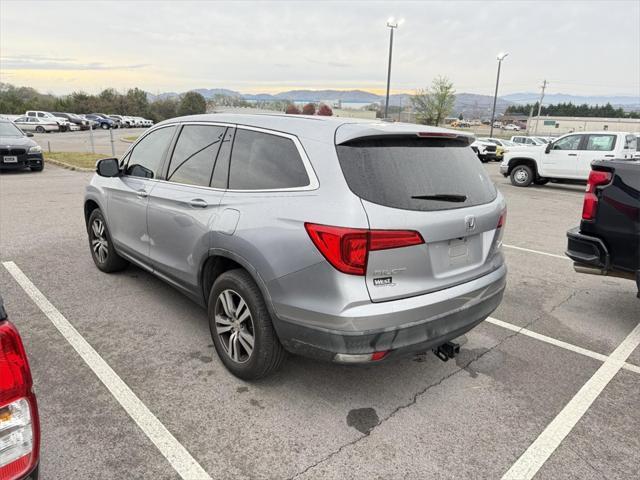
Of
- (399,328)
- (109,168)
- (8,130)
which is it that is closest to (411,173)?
(399,328)

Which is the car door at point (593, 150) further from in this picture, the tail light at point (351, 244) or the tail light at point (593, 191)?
the tail light at point (351, 244)

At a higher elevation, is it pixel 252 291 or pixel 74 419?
pixel 252 291

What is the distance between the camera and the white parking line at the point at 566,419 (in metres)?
2.39

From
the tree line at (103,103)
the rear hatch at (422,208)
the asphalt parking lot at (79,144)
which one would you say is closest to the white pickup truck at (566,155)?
the rear hatch at (422,208)

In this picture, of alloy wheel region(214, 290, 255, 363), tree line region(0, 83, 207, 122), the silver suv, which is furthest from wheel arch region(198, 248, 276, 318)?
tree line region(0, 83, 207, 122)

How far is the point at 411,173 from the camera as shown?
2.68m

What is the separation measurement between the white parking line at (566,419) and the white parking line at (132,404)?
161 cm

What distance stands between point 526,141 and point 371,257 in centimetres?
2780

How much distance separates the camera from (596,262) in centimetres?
412

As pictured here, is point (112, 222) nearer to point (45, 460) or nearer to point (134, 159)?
Answer: point (134, 159)

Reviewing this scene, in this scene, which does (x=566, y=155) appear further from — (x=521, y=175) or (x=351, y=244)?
(x=351, y=244)

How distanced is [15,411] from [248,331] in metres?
1.58

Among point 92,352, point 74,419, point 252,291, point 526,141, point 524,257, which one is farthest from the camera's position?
point 526,141

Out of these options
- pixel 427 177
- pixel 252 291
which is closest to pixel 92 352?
pixel 252 291
